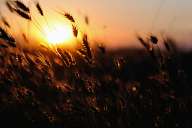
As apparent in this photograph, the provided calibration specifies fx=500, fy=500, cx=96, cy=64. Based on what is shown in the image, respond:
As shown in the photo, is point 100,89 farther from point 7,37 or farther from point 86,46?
point 7,37

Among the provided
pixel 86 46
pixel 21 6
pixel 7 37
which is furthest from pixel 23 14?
pixel 86 46

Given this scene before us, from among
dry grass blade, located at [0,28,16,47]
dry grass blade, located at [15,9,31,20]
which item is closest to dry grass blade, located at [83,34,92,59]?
dry grass blade, located at [15,9,31,20]

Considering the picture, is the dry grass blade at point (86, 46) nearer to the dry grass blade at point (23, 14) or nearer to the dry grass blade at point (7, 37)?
the dry grass blade at point (23, 14)

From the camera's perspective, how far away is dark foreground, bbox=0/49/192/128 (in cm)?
343

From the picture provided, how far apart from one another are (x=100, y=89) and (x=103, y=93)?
4cm

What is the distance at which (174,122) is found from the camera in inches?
134

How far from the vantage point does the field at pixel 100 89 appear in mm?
3420

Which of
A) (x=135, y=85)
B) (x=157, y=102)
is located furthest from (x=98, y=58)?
(x=157, y=102)

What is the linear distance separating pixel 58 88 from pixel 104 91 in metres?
0.48

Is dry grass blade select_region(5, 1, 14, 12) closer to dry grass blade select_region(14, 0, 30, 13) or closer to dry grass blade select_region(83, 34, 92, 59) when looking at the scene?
dry grass blade select_region(14, 0, 30, 13)

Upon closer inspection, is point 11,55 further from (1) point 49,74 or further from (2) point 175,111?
(2) point 175,111

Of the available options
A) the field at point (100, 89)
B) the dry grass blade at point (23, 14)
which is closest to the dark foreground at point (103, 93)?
the field at point (100, 89)

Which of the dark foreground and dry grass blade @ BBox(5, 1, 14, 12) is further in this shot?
dry grass blade @ BBox(5, 1, 14, 12)

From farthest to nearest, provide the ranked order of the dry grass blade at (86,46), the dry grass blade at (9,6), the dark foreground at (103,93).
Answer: the dry grass blade at (9,6)
the dark foreground at (103,93)
the dry grass blade at (86,46)
